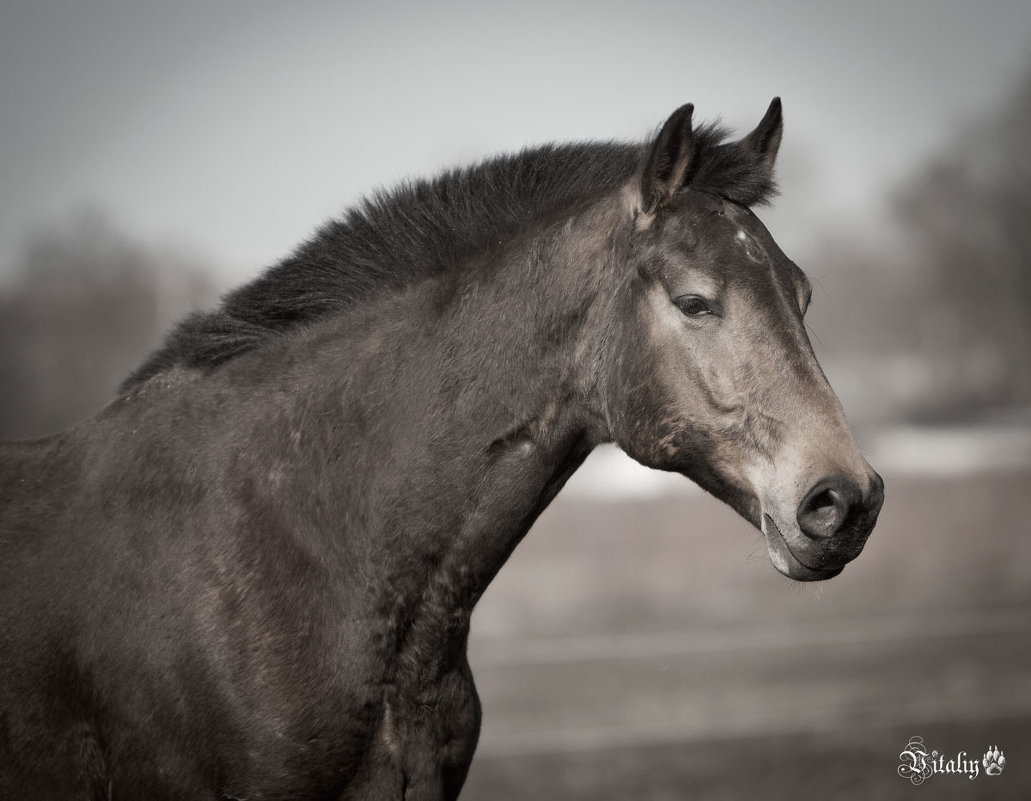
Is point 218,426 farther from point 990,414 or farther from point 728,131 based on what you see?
point 990,414

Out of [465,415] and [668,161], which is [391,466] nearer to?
[465,415]

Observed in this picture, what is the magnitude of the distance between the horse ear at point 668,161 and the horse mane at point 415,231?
0.17 meters

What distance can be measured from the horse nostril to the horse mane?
1008mm

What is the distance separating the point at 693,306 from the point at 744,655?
941 cm

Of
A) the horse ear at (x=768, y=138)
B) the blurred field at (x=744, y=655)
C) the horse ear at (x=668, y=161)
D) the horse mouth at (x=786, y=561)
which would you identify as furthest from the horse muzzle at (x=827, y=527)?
the horse ear at (x=768, y=138)

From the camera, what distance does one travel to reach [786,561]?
2.84 metres

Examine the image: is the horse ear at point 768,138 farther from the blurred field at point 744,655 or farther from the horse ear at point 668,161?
→ the blurred field at point 744,655

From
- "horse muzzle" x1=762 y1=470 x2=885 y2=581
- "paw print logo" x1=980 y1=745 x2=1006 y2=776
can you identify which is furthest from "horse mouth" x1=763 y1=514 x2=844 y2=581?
"paw print logo" x1=980 y1=745 x2=1006 y2=776

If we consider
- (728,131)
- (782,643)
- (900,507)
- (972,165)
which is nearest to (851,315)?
(972,165)

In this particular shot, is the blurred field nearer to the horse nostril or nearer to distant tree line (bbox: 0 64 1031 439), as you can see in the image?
the horse nostril

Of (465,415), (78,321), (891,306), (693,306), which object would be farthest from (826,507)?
(891,306)

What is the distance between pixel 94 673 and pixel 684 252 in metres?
2.12

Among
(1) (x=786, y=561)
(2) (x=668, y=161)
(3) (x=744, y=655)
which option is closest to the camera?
(1) (x=786, y=561)

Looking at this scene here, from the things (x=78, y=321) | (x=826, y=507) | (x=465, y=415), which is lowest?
(x=826, y=507)
